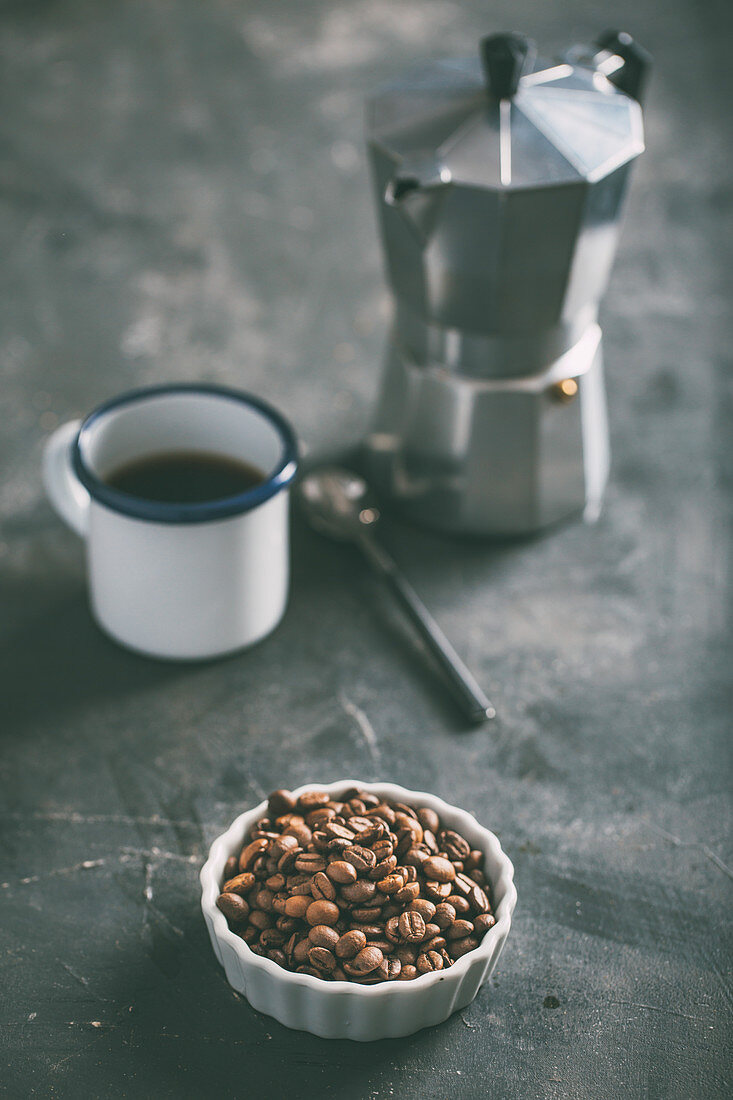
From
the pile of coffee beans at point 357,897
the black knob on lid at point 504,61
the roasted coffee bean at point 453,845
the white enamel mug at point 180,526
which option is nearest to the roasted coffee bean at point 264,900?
the pile of coffee beans at point 357,897

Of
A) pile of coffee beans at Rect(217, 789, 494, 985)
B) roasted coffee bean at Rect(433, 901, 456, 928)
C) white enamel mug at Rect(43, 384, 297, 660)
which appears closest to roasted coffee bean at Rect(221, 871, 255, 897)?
pile of coffee beans at Rect(217, 789, 494, 985)

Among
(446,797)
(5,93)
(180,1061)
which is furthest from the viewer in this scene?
(5,93)

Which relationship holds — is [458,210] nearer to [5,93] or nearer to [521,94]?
[521,94]

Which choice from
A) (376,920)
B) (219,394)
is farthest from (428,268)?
(376,920)

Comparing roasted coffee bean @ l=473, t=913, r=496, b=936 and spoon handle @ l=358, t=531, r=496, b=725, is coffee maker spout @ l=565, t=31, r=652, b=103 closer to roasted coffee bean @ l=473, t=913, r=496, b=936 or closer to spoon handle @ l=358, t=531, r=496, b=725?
spoon handle @ l=358, t=531, r=496, b=725

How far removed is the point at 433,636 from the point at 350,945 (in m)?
0.30

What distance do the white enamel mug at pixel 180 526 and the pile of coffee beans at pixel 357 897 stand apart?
0.20 m

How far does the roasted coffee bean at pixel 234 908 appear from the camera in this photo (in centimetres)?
61

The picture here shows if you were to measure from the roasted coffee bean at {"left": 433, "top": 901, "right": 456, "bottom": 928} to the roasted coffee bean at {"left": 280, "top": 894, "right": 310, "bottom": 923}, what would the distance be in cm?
7

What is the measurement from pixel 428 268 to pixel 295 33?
3.50ft

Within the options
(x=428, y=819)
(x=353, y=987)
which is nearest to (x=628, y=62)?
(x=428, y=819)

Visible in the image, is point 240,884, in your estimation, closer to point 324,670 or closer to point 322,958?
point 322,958

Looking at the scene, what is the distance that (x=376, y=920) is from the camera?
606 millimetres

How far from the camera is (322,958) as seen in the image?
22.9 inches
